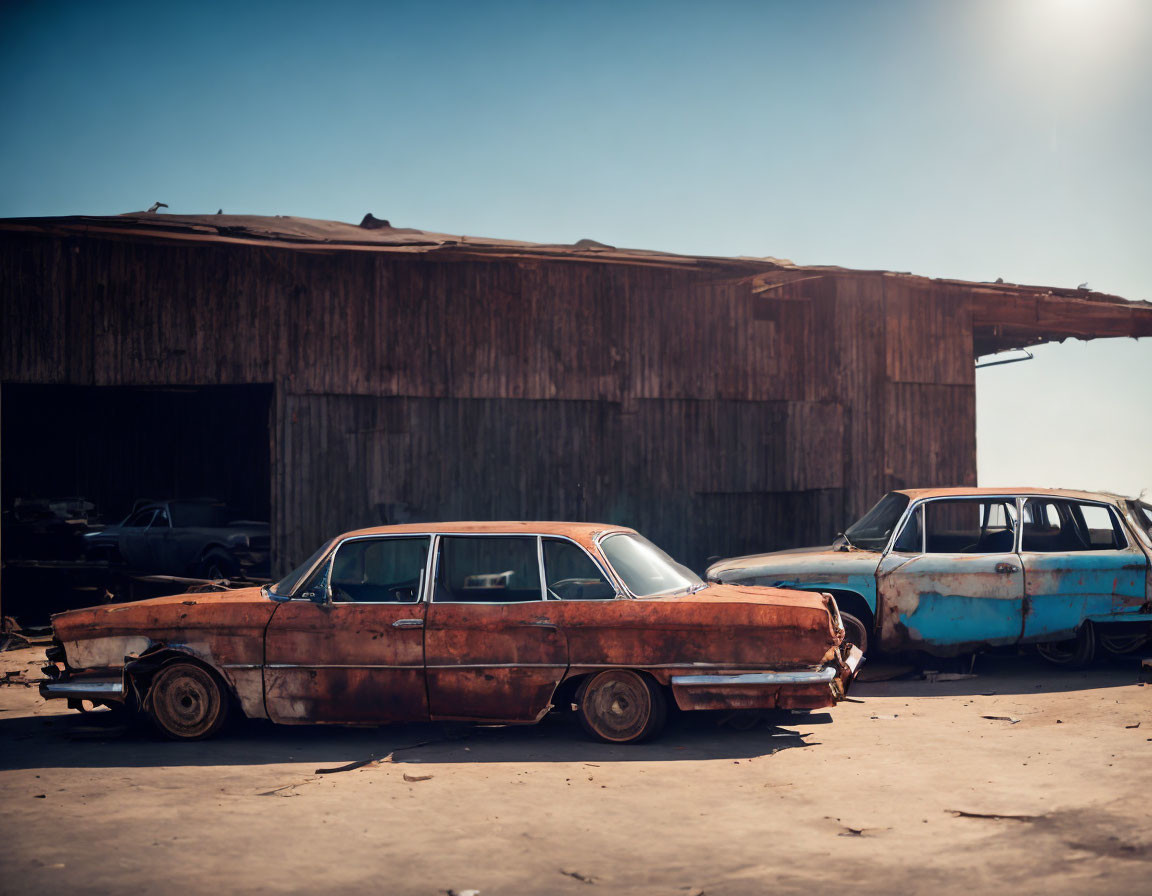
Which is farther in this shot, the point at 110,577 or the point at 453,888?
the point at 110,577

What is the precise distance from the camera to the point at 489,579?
774cm

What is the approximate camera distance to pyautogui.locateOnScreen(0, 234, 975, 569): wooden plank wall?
42.9 feet

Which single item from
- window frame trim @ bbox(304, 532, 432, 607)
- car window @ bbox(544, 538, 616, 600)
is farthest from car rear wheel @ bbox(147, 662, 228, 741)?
car window @ bbox(544, 538, 616, 600)

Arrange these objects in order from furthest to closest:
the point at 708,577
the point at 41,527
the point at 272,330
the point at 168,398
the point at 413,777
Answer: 1. the point at 168,398
2. the point at 41,527
3. the point at 272,330
4. the point at 708,577
5. the point at 413,777

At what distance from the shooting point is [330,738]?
7.42 meters

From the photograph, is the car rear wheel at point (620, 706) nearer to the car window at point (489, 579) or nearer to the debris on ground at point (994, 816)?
the car window at point (489, 579)

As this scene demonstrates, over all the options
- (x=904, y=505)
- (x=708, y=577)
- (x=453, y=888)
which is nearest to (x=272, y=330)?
(x=708, y=577)

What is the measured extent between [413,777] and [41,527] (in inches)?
610

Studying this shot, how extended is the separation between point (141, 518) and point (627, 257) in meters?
9.24

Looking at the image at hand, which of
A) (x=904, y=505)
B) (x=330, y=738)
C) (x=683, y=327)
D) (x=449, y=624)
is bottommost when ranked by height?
(x=330, y=738)

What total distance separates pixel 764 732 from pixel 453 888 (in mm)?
3575

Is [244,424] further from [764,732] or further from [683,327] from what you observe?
[764,732]

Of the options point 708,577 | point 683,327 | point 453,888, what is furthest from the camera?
point 683,327

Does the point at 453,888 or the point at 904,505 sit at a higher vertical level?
the point at 904,505
